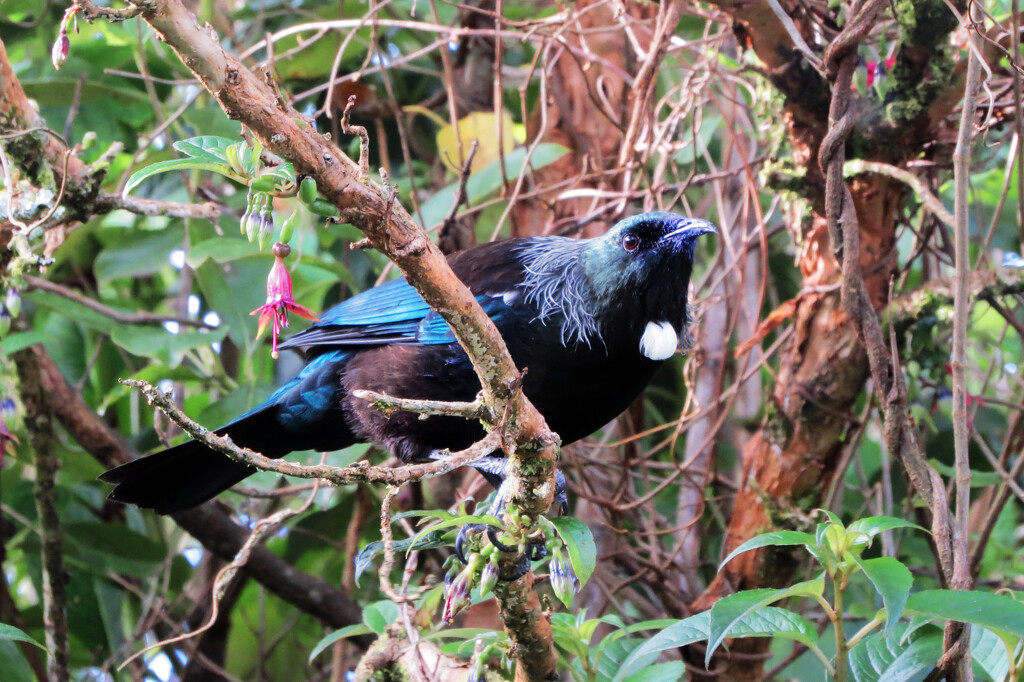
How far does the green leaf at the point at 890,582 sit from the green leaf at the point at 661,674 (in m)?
0.44

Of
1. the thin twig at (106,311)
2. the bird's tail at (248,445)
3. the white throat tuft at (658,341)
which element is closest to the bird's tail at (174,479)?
the bird's tail at (248,445)

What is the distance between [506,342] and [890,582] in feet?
4.56

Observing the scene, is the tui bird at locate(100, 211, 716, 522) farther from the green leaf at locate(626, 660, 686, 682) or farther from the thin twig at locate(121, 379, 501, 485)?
the thin twig at locate(121, 379, 501, 485)

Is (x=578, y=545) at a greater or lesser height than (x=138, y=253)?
lesser

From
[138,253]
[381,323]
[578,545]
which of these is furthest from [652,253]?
[138,253]

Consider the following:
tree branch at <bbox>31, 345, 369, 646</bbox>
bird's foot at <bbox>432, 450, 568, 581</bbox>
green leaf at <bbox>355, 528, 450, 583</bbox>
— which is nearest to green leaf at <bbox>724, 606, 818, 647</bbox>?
bird's foot at <bbox>432, 450, 568, 581</bbox>

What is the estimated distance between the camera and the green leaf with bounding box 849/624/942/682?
179cm

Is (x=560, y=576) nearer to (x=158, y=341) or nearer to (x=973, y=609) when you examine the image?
(x=973, y=609)

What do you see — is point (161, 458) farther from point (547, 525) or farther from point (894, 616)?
point (894, 616)

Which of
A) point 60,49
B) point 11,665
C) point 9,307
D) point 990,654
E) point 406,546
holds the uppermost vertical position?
point 60,49

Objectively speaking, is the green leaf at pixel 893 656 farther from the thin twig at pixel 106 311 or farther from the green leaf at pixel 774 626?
the thin twig at pixel 106 311

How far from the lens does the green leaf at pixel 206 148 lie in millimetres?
1453

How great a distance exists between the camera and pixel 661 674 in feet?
6.06

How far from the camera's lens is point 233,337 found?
3.51m
